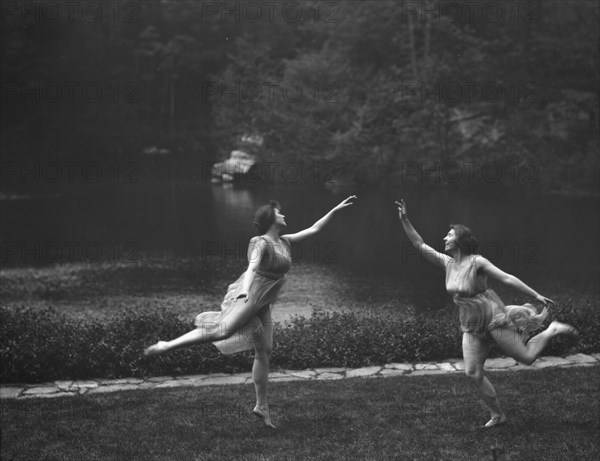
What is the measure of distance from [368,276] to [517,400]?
9.56 m

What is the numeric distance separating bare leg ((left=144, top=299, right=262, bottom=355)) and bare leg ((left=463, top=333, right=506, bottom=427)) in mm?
2239

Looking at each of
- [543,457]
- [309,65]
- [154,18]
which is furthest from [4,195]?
[543,457]

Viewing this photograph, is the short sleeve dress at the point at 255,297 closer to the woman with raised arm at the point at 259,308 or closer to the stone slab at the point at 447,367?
the woman with raised arm at the point at 259,308

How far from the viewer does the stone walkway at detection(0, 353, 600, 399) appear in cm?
1034

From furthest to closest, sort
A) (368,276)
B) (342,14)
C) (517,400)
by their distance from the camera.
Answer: (342,14) → (368,276) → (517,400)

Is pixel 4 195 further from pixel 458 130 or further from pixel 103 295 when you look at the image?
pixel 458 130

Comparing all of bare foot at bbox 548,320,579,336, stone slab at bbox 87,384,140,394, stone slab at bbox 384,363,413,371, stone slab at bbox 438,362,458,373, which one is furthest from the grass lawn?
bare foot at bbox 548,320,579,336

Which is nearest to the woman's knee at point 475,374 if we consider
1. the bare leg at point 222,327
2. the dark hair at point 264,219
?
the bare leg at point 222,327

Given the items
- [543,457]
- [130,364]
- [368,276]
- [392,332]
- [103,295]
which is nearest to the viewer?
[543,457]

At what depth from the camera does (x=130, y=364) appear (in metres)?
11.0

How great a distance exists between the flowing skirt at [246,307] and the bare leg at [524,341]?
232cm

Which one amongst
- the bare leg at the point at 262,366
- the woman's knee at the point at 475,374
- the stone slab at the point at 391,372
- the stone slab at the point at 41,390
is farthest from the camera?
the stone slab at the point at 391,372

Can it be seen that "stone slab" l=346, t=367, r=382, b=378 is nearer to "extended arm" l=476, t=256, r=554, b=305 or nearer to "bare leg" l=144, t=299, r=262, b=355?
"bare leg" l=144, t=299, r=262, b=355

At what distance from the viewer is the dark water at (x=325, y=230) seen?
812 inches
